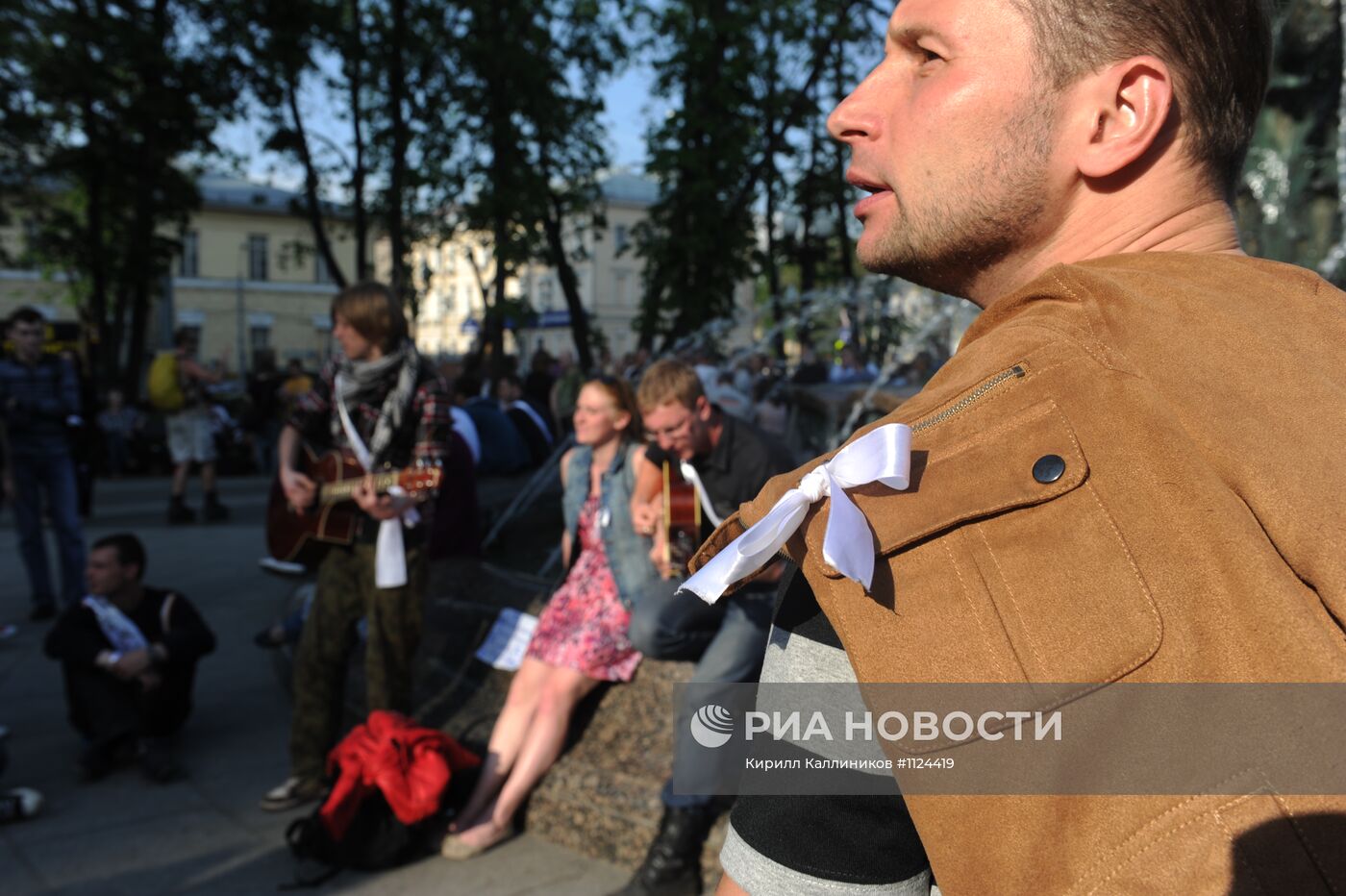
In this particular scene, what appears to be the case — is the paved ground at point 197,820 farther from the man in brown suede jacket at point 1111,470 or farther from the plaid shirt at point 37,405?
the man in brown suede jacket at point 1111,470

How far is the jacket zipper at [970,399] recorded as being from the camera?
2.95ft

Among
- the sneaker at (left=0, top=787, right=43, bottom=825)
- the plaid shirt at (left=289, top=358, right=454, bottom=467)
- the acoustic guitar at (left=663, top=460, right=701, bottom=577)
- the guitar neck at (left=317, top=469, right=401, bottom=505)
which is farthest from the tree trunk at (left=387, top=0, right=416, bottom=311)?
the acoustic guitar at (left=663, top=460, right=701, bottom=577)

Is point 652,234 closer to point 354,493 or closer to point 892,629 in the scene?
point 354,493

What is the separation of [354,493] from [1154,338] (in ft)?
13.9

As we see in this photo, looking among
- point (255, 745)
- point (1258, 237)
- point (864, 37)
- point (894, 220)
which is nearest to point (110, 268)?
point (864, 37)

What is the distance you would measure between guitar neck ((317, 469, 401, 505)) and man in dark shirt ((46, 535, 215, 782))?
1.37m

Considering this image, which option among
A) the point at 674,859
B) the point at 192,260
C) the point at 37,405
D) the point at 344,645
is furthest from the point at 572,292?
the point at 192,260

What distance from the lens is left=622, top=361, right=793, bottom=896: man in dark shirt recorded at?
398cm

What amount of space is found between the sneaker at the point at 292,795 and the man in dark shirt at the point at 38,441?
3757 millimetres

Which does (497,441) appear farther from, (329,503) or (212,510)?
(329,503)

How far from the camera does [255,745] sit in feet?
19.1

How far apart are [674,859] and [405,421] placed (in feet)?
7.04

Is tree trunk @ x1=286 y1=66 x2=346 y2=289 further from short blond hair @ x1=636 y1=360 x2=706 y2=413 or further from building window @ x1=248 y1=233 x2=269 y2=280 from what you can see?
building window @ x1=248 y1=233 x2=269 y2=280

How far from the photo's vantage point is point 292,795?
195 inches
